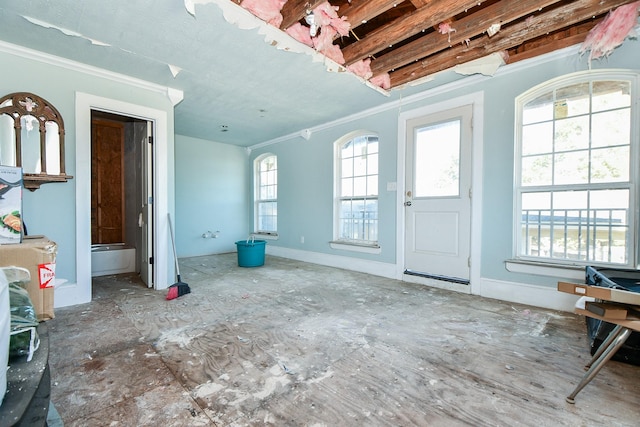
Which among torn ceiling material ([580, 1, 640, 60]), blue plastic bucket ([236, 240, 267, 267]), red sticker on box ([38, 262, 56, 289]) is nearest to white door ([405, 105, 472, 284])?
torn ceiling material ([580, 1, 640, 60])

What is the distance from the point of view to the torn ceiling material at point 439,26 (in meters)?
2.08

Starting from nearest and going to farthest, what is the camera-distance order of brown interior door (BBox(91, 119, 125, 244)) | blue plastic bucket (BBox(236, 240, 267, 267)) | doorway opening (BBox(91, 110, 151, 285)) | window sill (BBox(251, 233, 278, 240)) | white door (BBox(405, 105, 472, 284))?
white door (BBox(405, 105, 472, 284)), doorway opening (BBox(91, 110, 151, 285)), blue plastic bucket (BBox(236, 240, 267, 267)), brown interior door (BBox(91, 119, 125, 244)), window sill (BBox(251, 233, 278, 240))

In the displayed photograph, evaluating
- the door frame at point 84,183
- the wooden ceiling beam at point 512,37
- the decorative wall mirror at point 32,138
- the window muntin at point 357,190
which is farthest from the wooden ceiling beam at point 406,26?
the decorative wall mirror at point 32,138

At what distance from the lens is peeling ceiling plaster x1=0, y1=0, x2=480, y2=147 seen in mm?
2121

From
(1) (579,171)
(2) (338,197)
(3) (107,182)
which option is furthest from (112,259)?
(1) (579,171)

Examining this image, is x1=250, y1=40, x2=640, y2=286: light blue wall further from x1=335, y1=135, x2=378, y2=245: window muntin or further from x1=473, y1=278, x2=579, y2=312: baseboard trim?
x1=335, y1=135, x2=378, y2=245: window muntin

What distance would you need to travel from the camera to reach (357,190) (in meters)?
4.55

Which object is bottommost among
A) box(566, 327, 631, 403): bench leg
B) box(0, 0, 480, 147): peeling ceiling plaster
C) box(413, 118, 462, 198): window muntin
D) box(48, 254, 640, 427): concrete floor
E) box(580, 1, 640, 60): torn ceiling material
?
box(48, 254, 640, 427): concrete floor

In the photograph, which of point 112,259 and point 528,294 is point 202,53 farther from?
point 528,294

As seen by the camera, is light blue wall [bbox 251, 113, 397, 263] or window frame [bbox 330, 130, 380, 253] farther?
window frame [bbox 330, 130, 380, 253]

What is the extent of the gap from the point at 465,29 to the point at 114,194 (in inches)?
219

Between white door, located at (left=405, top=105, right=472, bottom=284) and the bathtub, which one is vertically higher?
white door, located at (left=405, top=105, right=472, bottom=284)

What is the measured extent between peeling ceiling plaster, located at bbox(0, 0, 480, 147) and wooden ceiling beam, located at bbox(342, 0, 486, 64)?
27 centimetres

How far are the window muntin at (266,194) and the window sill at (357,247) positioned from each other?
1770 mm
